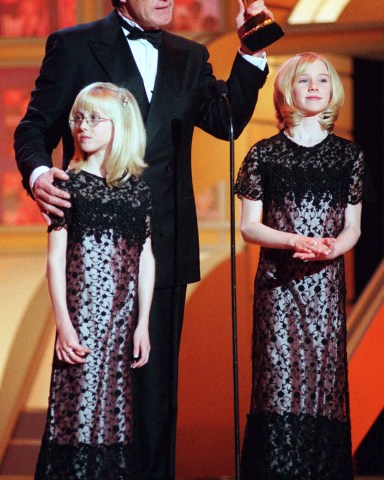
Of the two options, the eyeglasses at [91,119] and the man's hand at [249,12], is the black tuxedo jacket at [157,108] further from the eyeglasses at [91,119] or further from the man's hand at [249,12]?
the eyeglasses at [91,119]

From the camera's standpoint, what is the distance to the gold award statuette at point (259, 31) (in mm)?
2711

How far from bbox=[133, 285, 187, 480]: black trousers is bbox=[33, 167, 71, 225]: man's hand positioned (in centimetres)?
41

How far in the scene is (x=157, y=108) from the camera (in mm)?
2812

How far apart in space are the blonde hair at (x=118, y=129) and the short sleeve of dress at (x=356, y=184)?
0.62 metres

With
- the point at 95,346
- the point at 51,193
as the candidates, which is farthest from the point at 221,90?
the point at 95,346

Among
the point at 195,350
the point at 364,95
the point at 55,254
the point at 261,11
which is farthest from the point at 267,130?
the point at 55,254

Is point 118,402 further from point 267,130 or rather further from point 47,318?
point 267,130

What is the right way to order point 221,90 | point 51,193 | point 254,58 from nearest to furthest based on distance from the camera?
point 51,193 → point 221,90 → point 254,58

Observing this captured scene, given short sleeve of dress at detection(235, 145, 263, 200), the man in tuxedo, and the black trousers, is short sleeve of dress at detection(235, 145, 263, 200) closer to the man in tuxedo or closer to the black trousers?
the man in tuxedo

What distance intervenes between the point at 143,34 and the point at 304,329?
0.95 metres

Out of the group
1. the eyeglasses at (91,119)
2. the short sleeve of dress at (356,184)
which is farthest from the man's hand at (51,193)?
the short sleeve of dress at (356,184)

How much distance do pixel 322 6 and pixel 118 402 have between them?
6.23 feet

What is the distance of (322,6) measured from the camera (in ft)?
12.6

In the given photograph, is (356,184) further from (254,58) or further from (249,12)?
(249,12)
